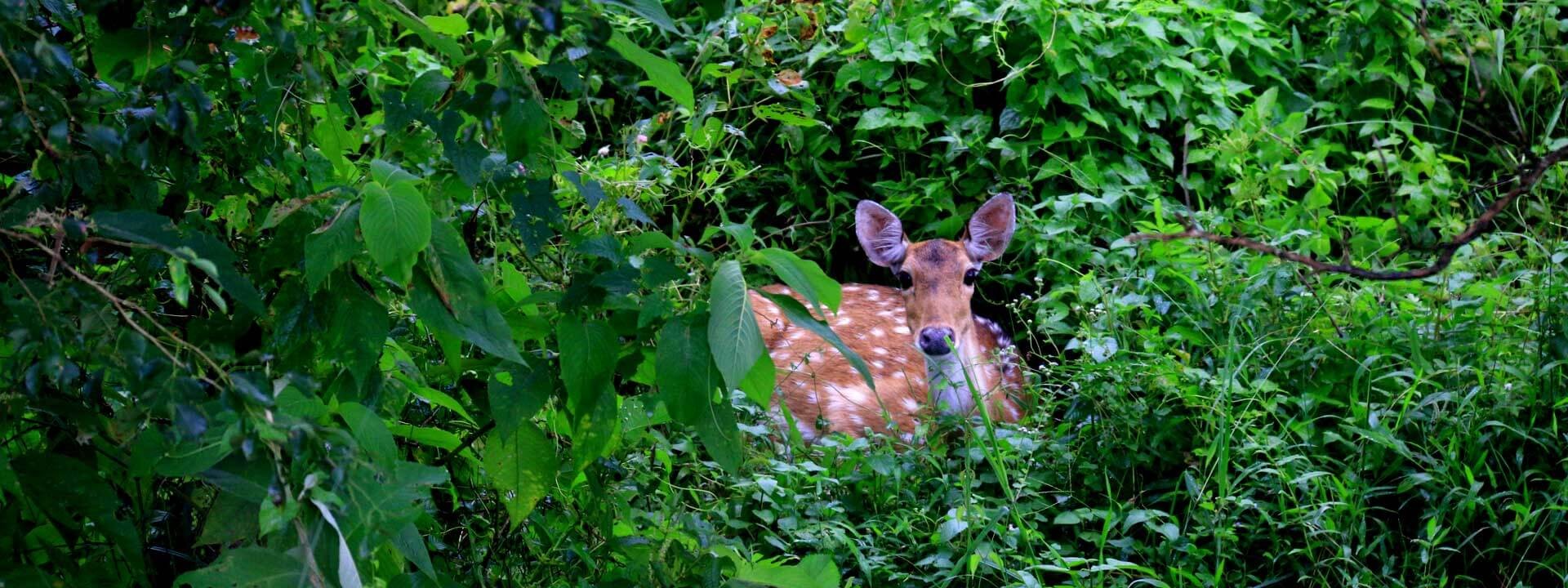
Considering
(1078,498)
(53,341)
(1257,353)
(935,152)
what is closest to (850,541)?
(1078,498)

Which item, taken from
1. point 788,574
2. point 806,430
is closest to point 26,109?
point 788,574

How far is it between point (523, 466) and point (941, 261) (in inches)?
118

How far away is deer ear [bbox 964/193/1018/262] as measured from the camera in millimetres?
5082

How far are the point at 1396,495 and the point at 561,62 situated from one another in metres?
2.69

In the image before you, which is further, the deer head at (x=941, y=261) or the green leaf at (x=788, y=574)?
the deer head at (x=941, y=261)

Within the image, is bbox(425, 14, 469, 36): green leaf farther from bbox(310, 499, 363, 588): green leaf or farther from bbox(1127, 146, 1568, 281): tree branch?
bbox(1127, 146, 1568, 281): tree branch

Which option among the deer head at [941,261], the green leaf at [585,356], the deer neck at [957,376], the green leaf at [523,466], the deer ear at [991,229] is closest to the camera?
the green leaf at [585,356]

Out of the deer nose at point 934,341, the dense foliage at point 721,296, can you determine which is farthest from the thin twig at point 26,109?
the deer nose at point 934,341

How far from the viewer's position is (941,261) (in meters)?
5.09

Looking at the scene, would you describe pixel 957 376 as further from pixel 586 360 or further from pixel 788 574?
pixel 586 360

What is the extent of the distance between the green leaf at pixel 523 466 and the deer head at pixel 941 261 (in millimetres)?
2667

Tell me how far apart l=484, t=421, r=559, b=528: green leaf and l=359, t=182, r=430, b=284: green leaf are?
59 cm

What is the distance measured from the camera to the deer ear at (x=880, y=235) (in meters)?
5.16

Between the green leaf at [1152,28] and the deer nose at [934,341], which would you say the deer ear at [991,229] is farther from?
the green leaf at [1152,28]
